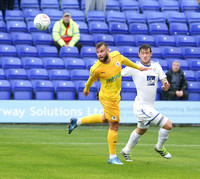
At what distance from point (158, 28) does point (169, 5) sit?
6.52ft

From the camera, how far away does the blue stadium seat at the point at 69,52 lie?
17438 millimetres

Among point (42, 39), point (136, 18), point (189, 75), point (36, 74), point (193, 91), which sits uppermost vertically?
point (136, 18)

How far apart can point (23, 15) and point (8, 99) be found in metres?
4.37

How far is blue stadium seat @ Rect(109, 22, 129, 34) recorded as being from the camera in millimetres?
19219

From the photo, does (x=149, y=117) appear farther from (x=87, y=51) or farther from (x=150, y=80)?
(x=87, y=51)

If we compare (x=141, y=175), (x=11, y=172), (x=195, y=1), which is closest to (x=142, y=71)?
(x=141, y=175)

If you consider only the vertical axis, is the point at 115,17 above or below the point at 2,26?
above

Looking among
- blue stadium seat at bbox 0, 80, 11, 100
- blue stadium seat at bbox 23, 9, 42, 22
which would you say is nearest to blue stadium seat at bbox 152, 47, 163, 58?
blue stadium seat at bbox 23, 9, 42, 22

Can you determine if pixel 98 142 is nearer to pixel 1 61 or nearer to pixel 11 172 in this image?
pixel 11 172

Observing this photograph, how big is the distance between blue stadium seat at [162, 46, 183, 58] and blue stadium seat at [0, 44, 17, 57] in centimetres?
551

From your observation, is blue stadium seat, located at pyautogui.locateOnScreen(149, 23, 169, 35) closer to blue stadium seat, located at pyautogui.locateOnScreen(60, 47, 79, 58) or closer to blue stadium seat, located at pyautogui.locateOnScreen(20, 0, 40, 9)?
blue stadium seat, located at pyautogui.locateOnScreen(60, 47, 79, 58)

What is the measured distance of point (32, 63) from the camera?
16688mm

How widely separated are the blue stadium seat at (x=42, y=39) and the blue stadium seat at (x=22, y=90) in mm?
2327

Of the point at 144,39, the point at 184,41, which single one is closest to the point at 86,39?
the point at 144,39
